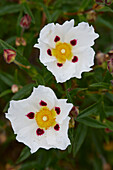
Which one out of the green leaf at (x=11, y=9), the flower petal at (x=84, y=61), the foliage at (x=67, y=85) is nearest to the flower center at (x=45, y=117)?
the foliage at (x=67, y=85)

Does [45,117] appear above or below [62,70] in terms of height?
below

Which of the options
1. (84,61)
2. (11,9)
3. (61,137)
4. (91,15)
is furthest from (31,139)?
(11,9)

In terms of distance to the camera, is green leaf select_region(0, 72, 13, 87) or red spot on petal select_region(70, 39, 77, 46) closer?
red spot on petal select_region(70, 39, 77, 46)

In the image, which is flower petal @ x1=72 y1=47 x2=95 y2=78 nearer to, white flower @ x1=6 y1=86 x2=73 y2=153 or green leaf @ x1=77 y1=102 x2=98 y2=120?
white flower @ x1=6 y1=86 x2=73 y2=153

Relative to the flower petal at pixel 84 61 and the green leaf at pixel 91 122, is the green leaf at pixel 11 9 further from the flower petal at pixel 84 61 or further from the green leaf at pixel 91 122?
the green leaf at pixel 91 122

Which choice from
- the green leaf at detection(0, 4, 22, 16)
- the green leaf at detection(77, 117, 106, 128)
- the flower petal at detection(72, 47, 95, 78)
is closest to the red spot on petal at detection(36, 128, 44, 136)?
the green leaf at detection(77, 117, 106, 128)

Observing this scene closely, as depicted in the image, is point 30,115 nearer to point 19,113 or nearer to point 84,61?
point 19,113
